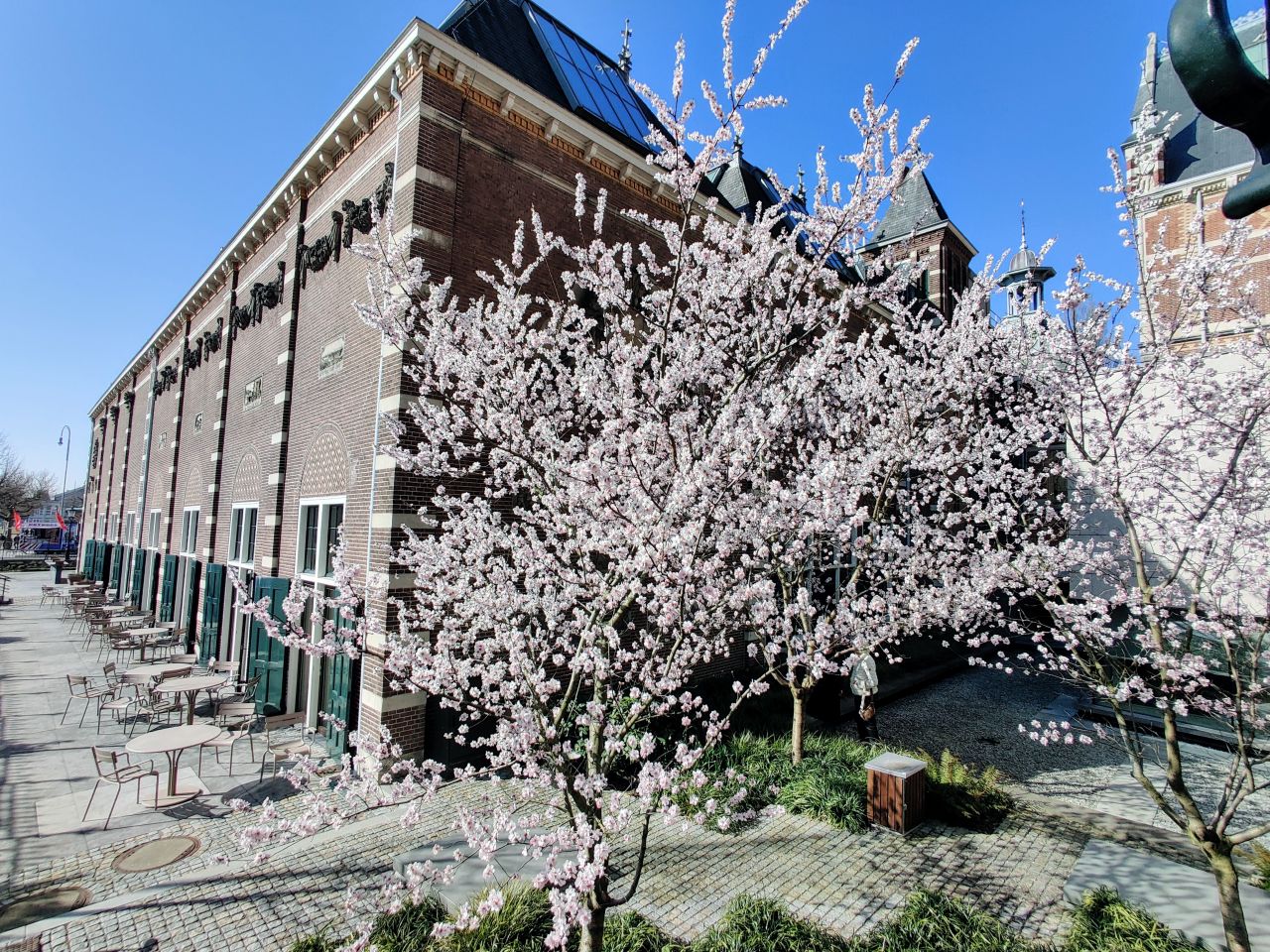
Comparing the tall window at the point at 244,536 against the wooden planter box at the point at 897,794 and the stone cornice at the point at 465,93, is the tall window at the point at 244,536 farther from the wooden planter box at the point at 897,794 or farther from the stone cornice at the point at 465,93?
the wooden planter box at the point at 897,794

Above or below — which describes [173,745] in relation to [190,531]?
below

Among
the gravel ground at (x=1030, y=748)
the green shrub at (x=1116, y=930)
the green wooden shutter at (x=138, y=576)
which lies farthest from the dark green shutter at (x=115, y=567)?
the green shrub at (x=1116, y=930)

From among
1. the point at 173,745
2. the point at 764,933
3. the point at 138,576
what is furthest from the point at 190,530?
the point at 764,933

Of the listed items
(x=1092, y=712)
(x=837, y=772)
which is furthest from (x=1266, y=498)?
(x=1092, y=712)

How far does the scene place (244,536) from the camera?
1502 cm

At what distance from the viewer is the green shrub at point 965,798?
26.8ft

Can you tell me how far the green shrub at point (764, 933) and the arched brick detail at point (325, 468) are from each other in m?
8.44

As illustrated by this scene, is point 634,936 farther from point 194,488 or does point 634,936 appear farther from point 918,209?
point 918,209

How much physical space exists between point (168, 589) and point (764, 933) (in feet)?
71.4

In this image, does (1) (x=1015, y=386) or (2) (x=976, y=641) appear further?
(1) (x=1015, y=386)

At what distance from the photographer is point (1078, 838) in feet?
25.6

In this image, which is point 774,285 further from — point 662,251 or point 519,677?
point 662,251

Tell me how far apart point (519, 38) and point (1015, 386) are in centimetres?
1303

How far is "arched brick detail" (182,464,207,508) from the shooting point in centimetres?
1866
